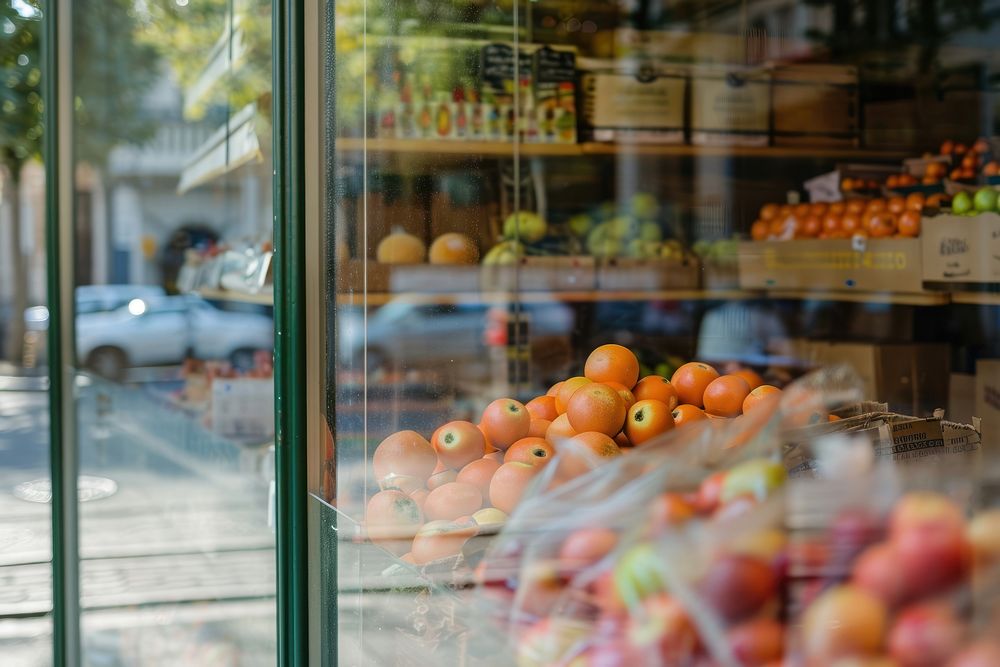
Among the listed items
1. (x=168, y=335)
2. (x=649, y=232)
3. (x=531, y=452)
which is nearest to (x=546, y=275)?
(x=649, y=232)

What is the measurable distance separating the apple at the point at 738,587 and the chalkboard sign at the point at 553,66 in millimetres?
3984

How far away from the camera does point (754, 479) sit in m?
0.86

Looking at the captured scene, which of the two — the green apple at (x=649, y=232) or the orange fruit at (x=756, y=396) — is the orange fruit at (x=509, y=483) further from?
the green apple at (x=649, y=232)

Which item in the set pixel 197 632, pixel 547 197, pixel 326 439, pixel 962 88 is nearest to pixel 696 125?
pixel 547 197

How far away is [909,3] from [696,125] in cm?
170

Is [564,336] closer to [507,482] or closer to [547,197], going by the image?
[547,197]

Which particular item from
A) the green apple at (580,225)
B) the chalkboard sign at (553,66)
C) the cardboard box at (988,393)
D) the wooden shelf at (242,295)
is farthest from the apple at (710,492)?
the green apple at (580,225)

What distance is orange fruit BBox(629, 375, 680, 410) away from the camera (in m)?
1.55

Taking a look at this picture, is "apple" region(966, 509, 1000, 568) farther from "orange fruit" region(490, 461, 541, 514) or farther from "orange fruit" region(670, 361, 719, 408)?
"orange fruit" region(670, 361, 719, 408)

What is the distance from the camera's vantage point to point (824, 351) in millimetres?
4676

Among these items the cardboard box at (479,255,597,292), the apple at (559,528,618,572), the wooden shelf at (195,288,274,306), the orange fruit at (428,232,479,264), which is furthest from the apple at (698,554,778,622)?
the cardboard box at (479,255,597,292)

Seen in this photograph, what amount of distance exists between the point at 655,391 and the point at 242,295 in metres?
2.13

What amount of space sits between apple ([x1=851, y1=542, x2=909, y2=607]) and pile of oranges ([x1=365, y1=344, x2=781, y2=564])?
1.84 feet

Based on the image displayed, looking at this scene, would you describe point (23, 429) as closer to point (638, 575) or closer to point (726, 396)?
point (726, 396)
